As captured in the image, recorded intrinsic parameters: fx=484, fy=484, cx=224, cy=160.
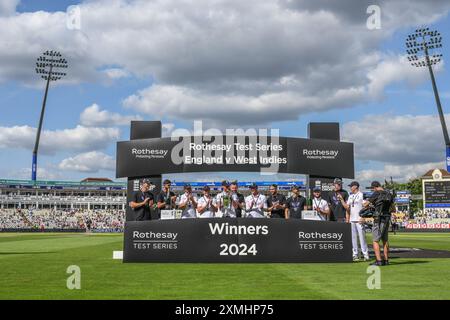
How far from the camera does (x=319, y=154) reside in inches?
642

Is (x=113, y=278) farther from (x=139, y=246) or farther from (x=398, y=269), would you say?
(x=398, y=269)

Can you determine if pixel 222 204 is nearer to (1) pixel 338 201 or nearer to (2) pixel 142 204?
(2) pixel 142 204

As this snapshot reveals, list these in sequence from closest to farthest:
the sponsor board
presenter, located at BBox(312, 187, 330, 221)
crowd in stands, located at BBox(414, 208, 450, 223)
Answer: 1. presenter, located at BBox(312, 187, 330, 221)
2. the sponsor board
3. crowd in stands, located at BBox(414, 208, 450, 223)

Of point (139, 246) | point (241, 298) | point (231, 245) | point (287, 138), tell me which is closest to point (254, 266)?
point (231, 245)

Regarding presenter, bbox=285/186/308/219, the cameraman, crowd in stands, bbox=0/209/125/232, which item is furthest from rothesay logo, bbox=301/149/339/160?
crowd in stands, bbox=0/209/125/232

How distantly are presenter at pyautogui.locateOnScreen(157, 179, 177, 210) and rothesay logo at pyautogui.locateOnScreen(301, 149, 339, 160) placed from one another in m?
4.55

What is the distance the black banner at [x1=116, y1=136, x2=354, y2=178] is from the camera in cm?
1535

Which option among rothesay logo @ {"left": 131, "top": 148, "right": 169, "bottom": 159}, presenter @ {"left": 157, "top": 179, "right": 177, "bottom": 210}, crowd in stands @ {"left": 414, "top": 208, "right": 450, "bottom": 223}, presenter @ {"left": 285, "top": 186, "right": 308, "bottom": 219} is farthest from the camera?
crowd in stands @ {"left": 414, "top": 208, "right": 450, "bottom": 223}

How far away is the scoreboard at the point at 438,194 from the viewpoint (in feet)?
206

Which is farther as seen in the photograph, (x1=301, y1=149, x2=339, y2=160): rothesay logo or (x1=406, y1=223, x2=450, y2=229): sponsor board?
(x1=406, y1=223, x2=450, y2=229): sponsor board

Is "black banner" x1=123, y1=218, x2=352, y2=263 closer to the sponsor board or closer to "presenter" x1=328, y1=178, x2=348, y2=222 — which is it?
"presenter" x1=328, y1=178, x2=348, y2=222

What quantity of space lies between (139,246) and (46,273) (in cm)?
349

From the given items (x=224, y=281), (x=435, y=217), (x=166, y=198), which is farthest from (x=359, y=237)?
(x=435, y=217)

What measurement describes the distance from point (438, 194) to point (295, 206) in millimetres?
54045
